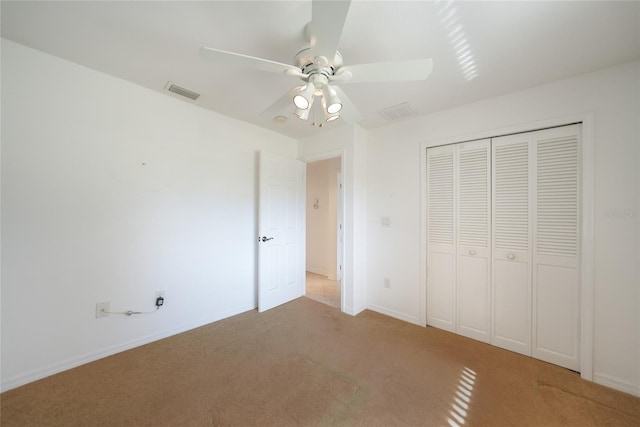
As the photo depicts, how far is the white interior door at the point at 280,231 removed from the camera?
2943 millimetres

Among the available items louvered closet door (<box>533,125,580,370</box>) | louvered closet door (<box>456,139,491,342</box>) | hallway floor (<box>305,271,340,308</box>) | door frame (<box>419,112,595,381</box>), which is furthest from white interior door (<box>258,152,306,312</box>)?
door frame (<box>419,112,595,381</box>)

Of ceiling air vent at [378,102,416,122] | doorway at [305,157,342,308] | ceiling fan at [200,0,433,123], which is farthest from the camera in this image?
doorway at [305,157,342,308]

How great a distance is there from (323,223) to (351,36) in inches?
136

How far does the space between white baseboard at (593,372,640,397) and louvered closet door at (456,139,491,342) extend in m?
0.68

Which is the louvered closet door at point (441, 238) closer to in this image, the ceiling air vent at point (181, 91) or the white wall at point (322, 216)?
the white wall at point (322, 216)

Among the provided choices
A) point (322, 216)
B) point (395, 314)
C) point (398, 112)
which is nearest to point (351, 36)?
point (398, 112)

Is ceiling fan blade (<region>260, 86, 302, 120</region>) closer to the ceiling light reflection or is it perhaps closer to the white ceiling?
the white ceiling

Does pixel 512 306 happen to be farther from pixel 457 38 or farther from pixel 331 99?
pixel 331 99

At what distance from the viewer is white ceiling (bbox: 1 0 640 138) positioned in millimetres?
1296

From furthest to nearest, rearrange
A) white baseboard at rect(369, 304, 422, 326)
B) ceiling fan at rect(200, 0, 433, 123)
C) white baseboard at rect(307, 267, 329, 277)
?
white baseboard at rect(307, 267, 329, 277)
white baseboard at rect(369, 304, 422, 326)
ceiling fan at rect(200, 0, 433, 123)

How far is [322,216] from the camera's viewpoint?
15.4 ft

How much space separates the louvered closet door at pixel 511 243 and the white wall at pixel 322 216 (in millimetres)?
2566

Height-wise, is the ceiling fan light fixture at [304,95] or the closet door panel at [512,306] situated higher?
the ceiling fan light fixture at [304,95]

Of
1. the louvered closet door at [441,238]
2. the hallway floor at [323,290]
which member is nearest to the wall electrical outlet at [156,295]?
the hallway floor at [323,290]
